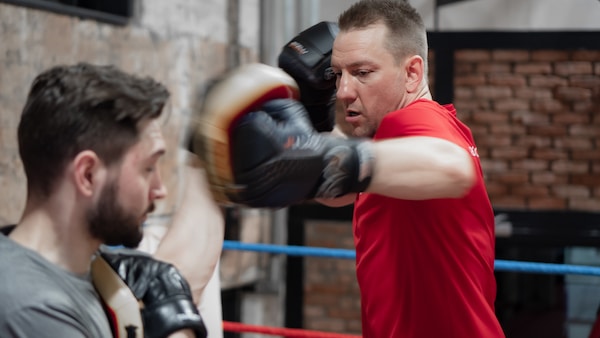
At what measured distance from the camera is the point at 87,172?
1.50m

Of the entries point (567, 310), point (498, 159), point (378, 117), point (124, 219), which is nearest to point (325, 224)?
point (498, 159)

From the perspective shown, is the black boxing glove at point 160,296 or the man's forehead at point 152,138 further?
the man's forehead at point 152,138

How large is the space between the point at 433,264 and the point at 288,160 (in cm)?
55

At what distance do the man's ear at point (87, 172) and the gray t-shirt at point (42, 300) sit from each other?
5.2 inches

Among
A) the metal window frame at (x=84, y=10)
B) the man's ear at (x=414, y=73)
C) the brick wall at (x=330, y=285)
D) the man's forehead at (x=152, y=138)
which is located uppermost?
the metal window frame at (x=84, y=10)

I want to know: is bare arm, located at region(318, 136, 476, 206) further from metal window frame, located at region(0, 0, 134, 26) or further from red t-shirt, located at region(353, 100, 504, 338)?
metal window frame, located at region(0, 0, 134, 26)

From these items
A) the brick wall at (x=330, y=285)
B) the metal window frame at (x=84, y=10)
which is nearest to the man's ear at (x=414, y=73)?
the metal window frame at (x=84, y=10)

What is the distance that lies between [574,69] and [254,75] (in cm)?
470

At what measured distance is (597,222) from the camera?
5.73 metres

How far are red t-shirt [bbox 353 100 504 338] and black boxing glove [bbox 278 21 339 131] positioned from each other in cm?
31

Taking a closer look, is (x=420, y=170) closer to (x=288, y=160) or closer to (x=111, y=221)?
(x=288, y=160)

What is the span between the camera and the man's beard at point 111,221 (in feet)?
4.97

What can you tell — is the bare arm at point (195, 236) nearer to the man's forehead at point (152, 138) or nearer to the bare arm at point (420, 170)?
the man's forehead at point (152, 138)

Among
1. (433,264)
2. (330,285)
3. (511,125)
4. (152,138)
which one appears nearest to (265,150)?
(152,138)
